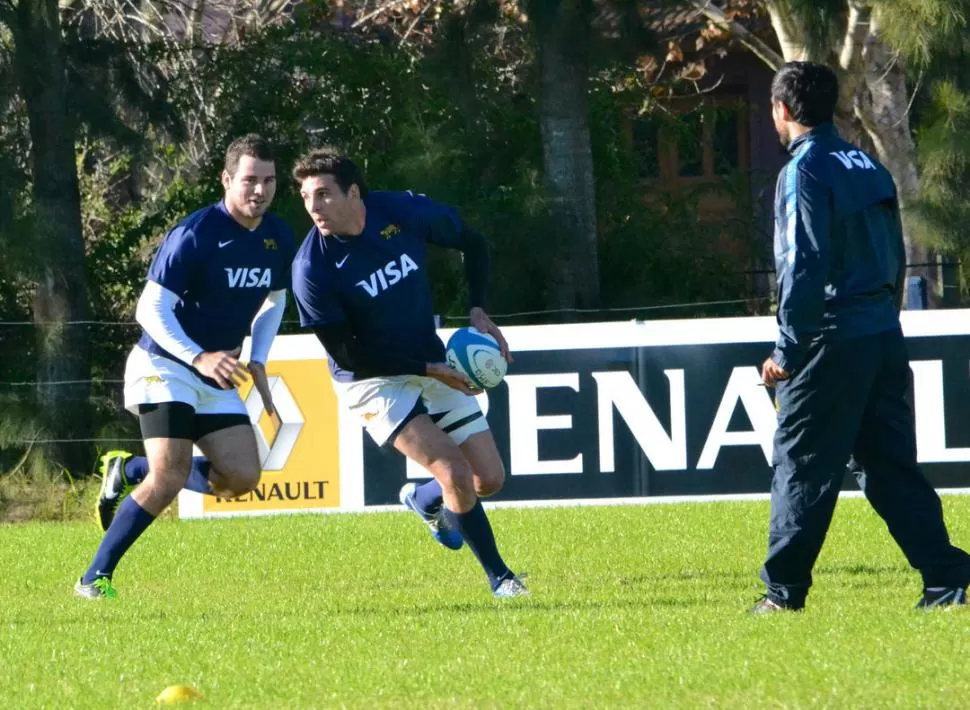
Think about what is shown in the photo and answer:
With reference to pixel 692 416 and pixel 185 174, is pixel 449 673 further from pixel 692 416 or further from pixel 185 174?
pixel 185 174

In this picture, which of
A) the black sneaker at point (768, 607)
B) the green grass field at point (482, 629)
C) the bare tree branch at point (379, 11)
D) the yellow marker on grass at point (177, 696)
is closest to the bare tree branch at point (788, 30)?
the bare tree branch at point (379, 11)

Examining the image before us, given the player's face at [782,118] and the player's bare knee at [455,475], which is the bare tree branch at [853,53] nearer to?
the player's bare knee at [455,475]

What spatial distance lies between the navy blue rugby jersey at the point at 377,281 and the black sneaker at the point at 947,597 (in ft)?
7.77

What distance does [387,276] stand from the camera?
7680 millimetres

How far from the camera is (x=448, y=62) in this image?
1786 cm

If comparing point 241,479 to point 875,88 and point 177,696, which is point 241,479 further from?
point 875,88

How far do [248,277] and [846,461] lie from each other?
9.86 ft

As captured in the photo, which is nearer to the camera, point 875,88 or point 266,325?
point 266,325

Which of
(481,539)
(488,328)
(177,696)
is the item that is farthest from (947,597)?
(177,696)

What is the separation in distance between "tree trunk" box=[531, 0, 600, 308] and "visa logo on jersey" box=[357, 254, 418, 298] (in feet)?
31.7

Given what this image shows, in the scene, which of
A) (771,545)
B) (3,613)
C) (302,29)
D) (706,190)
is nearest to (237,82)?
(302,29)

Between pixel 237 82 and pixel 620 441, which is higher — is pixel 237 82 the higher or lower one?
the higher one

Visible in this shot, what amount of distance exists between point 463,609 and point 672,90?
58.8 ft

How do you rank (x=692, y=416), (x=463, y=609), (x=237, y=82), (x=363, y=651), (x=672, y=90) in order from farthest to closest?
(x=672, y=90) → (x=237, y=82) → (x=692, y=416) → (x=463, y=609) → (x=363, y=651)
